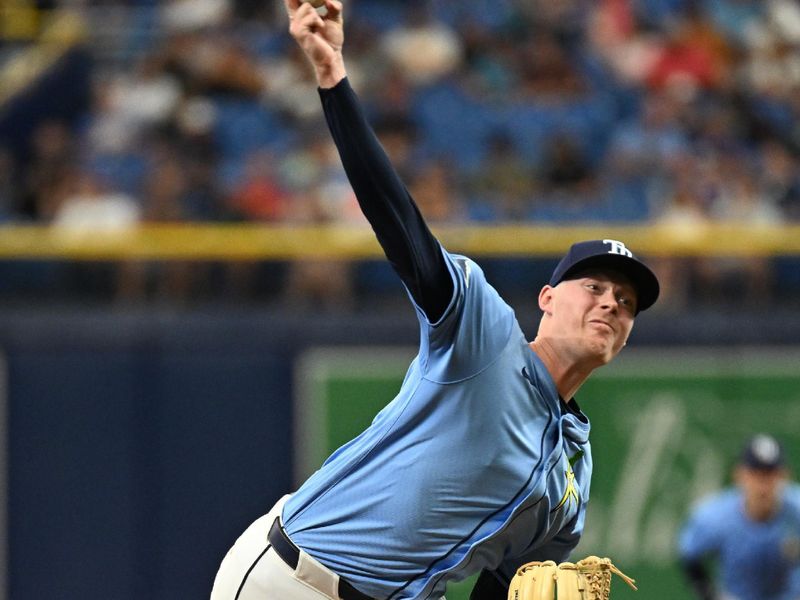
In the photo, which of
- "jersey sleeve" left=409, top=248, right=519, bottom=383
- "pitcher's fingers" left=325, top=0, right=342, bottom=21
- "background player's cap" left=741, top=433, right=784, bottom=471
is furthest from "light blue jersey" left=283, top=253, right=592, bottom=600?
"background player's cap" left=741, top=433, right=784, bottom=471

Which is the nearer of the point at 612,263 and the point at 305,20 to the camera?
the point at 305,20

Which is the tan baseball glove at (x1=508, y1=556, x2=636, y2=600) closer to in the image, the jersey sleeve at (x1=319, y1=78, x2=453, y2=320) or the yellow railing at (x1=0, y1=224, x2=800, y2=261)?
the jersey sleeve at (x1=319, y1=78, x2=453, y2=320)

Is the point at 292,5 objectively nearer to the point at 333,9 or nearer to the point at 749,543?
the point at 333,9

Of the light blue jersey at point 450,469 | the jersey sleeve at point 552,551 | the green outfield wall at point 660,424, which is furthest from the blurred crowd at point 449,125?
the light blue jersey at point 450,469

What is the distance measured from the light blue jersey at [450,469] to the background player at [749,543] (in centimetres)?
433

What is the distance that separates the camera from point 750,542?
25.4 feet

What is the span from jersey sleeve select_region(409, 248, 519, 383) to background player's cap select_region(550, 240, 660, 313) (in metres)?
0.29

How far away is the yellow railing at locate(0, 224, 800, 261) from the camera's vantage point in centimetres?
839

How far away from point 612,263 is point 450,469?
64cm

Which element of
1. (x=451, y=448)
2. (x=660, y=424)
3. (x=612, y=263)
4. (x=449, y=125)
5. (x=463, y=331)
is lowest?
(x=660, y=424)

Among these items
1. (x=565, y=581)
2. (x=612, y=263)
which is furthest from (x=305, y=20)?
(x=565, y=581)

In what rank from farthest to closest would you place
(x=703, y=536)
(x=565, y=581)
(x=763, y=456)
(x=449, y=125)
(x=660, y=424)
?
(x=449, y=125) < (x=660, y=424) < (x=703, y=536) < (x=763, y=456) < (x=565, y=581)

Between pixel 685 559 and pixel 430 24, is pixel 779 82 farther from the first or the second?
pixel 685 559

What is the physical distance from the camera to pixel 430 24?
431 inches
